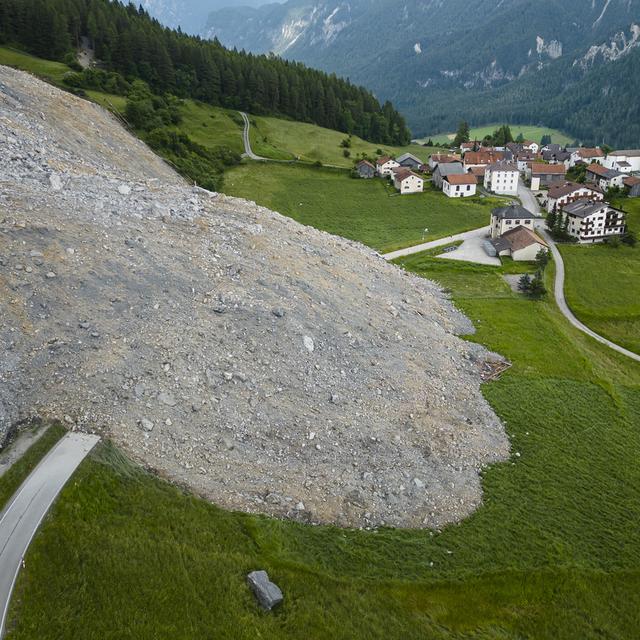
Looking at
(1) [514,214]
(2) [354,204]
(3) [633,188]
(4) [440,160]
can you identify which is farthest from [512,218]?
(4) [440,160]

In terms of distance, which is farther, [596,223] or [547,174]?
[547,174]

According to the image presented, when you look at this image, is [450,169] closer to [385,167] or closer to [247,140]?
[385,167]

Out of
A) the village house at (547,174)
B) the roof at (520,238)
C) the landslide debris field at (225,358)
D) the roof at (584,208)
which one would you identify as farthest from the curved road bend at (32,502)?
the village house at (547,174)

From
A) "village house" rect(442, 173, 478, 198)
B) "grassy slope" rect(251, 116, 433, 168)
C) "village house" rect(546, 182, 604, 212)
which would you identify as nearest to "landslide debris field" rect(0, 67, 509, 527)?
"village house" rect(546, 182, 604, 212)

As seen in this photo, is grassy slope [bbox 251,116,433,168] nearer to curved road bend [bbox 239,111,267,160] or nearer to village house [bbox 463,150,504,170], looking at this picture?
curved road bend [bbox 239,111,267,160]

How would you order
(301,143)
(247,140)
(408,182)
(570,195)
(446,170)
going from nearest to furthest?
(570,195) → (408,182) → (446,170) → (247,140) → (301,143)

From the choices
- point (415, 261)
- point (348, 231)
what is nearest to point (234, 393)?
point (415, 261)
